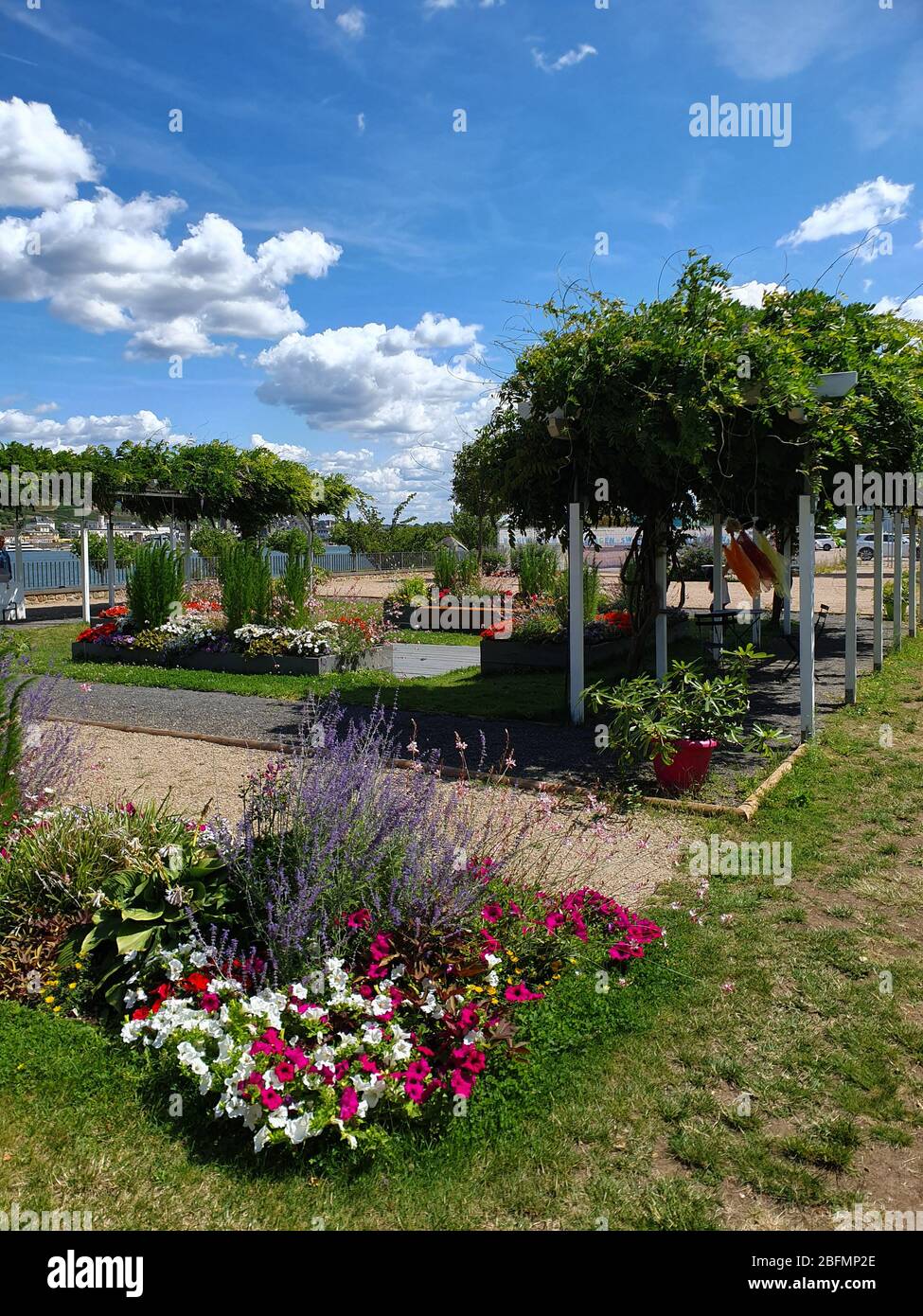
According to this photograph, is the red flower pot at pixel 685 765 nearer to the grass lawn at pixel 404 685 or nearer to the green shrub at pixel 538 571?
the grass lawn at pixel 404 685

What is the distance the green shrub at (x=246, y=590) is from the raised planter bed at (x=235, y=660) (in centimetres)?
65

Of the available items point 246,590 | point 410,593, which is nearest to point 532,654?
point 246,590

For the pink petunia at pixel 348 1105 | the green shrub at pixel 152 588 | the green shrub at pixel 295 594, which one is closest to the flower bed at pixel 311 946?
the pink petunia at pixel 348 1105

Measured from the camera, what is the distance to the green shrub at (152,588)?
46.8 feet

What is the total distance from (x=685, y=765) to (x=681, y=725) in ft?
0.99

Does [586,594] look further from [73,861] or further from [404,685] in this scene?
[73,861]

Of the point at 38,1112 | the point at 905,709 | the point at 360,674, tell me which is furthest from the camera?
the point at 360,674

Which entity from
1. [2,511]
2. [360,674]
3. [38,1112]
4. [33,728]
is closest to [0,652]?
[33,728]

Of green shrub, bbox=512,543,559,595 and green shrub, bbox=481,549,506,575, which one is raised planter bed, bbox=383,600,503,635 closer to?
green shrub, bbox=512,543,559,595

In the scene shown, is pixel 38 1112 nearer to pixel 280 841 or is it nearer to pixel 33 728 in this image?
pixel 280 841

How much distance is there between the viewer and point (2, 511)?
20828 mm
